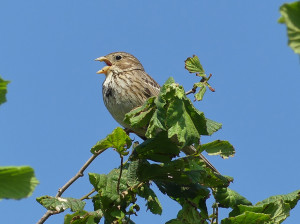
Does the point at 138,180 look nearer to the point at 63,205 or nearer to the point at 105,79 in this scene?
the point at 63,205

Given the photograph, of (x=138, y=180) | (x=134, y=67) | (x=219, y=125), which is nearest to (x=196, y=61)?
(x=219, y=125)

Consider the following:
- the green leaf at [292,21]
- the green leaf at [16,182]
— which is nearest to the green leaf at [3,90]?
the green leaf at [16,182]

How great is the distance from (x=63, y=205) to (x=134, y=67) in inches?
205

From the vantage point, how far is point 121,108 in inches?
277

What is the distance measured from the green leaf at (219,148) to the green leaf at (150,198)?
507mm

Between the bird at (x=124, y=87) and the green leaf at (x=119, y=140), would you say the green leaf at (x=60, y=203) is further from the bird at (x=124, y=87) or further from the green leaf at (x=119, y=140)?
the bird at (x=124, y=87)

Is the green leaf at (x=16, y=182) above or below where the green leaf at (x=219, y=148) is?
below

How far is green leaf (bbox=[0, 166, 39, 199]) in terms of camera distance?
1025 millimetres

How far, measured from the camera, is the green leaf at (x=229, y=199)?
12.4 feet

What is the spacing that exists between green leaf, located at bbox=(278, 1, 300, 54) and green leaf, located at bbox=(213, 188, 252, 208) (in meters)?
2.97

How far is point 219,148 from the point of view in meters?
4.04

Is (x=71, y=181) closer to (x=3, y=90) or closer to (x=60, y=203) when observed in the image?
(x=60, y=203)

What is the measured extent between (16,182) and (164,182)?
10.1 feet

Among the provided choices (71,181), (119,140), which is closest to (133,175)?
(119,140)
